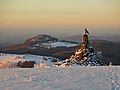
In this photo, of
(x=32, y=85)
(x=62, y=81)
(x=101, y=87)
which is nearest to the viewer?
(x=101, y=87)

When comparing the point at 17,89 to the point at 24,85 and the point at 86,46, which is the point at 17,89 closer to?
the point at 24,85

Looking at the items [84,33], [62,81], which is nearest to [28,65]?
[84,33]

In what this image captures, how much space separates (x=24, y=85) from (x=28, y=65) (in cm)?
6578

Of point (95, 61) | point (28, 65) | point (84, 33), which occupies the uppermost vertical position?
point (84, 33)

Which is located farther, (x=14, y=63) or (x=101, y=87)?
(x=14, y=63)

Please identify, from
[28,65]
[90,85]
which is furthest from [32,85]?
[28,65]

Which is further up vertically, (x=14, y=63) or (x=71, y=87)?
(x=71, y=87)

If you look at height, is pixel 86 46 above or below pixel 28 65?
above

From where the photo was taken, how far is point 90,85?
1633 centimetres

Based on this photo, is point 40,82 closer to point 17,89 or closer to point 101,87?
point 17,89

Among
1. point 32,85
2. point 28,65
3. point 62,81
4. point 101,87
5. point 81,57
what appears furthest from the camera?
point 28,65

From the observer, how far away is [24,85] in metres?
16.7

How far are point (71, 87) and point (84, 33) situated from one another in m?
25.5

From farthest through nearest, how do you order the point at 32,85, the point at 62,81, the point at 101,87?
the point at 62,81
the point at 32,85
the point at 101,87
